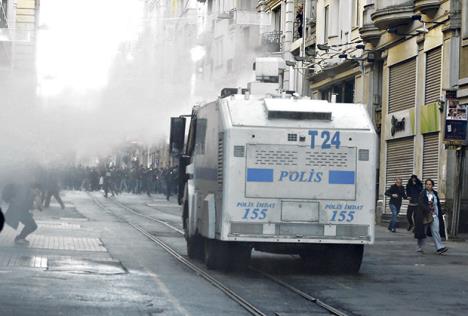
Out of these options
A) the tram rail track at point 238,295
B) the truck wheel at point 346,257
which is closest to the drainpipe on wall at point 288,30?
the tram rail track at point 238,295

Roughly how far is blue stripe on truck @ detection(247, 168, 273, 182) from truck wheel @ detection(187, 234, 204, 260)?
9.50 feet

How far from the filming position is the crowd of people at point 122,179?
202 ft

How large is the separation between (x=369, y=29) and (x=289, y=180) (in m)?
19.8

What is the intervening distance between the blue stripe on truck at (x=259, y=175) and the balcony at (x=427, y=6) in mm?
14858

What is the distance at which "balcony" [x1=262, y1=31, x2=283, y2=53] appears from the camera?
45.7 metres

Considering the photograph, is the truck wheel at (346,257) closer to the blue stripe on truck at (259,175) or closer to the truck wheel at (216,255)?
the blue stripe on truck at (259,175)

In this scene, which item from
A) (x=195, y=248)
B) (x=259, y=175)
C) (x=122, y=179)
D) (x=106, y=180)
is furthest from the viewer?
(x=122, y=179)

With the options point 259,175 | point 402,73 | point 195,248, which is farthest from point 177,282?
point 402,73

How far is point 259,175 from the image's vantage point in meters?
17.6

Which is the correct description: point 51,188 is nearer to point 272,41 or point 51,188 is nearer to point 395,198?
point 272,41

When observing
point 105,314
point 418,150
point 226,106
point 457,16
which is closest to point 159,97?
point 418,150

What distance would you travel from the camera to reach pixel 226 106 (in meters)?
18.0

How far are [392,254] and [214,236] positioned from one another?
6.67 meters

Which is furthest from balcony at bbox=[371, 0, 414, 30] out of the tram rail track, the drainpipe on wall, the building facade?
the drainpipe on wall
